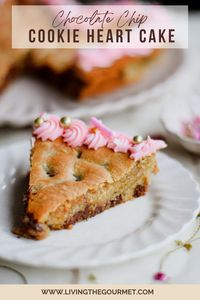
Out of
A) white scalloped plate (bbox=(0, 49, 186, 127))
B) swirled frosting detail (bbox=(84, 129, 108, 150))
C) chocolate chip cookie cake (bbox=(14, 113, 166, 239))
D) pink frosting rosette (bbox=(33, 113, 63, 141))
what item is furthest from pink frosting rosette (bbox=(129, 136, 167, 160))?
white scalloped plate (bbox=(0, 49, 186, 127))

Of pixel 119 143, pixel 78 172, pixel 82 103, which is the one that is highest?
pixel 82 103

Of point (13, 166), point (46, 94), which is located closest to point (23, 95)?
point (46, 94)

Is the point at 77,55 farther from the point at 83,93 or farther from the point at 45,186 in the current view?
the point at 45,186

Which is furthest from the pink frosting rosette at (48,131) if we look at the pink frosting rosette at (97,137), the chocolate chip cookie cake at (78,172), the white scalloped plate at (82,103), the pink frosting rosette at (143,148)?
the white scalloped plate at (82,103)

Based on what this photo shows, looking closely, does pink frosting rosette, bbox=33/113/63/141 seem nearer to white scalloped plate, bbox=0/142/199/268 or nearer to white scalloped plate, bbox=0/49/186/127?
white scalloped plate, bbox=0/142/199/268

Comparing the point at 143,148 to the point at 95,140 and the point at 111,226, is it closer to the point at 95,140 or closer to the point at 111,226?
the point at 95,140

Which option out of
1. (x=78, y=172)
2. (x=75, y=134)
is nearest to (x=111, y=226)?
(x=78, y=172)
